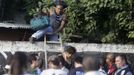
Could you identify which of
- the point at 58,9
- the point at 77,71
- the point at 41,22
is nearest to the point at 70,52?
the point at 77,71

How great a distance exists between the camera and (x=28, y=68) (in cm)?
612

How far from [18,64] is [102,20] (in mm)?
7338

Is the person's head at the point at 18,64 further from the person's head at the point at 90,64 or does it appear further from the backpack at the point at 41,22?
the backpack at the point at 41,22

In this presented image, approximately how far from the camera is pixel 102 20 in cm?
1318

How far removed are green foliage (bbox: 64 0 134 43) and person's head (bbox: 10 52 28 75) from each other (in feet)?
19.3

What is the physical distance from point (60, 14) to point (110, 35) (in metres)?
2.74

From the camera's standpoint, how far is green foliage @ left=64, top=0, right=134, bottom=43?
12.0m

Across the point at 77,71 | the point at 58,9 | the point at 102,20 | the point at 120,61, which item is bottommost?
the point at 77,71

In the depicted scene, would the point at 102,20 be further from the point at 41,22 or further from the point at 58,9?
the point at 41,22

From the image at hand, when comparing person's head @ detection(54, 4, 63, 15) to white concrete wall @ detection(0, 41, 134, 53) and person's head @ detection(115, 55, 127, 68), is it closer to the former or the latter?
white concrete wall @ detection(0, 41, 134, 53)

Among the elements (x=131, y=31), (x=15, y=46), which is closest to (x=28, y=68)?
(x=15, y=46)

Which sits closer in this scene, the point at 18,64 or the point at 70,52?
the point at 18,64

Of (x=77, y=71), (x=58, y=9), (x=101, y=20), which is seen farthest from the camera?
(x=101, y=20)

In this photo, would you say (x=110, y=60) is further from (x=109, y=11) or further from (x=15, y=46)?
(x=109, y=11)
